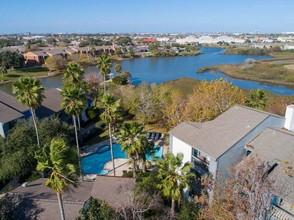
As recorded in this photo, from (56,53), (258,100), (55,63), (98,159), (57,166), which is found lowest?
(98,159)

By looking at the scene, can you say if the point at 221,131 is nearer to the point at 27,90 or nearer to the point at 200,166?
the point at 200,166

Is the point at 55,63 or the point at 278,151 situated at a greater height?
the point at 278,151

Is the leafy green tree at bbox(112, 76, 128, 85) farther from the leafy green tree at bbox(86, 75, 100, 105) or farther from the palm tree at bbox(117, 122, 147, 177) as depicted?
the palm tree at bbox(117, 122, 147, 177)

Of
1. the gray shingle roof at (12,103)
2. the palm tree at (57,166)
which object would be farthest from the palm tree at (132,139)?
the gray shingle roof at (12,103)

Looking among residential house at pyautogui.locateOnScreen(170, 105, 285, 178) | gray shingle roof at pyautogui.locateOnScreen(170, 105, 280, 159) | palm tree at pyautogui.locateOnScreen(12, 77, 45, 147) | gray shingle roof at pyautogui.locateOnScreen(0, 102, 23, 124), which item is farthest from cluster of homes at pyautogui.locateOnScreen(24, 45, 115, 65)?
gray shingle roof at pyautogui.locateOnScreen(170, 105, 280, 159)

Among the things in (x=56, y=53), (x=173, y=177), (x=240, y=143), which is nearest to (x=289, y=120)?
(x=240, y=143)

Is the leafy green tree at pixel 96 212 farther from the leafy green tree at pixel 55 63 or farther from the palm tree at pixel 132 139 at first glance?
the leafy green tree at pixel 55 63

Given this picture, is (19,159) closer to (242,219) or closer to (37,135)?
(37,135)
